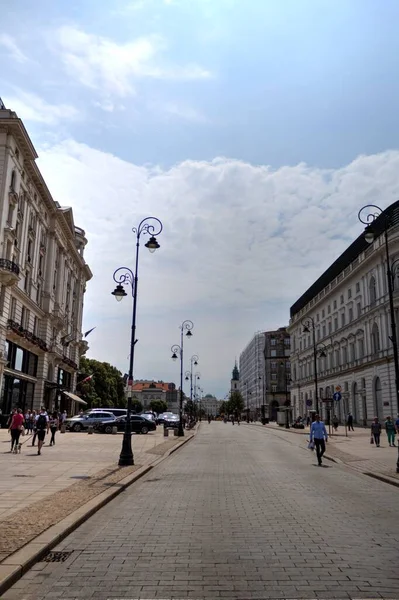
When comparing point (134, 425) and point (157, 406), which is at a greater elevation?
point (157, 406)

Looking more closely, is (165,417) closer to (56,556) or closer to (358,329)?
(358,329)

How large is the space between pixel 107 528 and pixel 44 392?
4936 cm

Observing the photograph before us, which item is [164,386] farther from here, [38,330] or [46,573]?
[46,573]

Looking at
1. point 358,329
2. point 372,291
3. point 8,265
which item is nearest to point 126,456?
point 8,265

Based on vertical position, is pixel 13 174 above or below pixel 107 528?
above

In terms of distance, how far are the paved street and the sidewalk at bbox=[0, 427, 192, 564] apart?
0.61 metres

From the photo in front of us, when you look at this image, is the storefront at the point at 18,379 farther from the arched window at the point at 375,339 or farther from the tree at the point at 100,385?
the arched window at the point at 375,339

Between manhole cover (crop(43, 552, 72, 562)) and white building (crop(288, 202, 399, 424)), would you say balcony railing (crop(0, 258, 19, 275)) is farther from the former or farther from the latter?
manhole cover (crop(43, 552, 72, 562))

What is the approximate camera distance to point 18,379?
152ft

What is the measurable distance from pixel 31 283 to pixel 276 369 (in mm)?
94174

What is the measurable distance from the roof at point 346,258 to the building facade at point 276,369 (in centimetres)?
3459

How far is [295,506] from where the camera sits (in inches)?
412

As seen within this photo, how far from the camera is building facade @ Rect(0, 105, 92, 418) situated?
4194 cm

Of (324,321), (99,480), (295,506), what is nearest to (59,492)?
(99,480)
